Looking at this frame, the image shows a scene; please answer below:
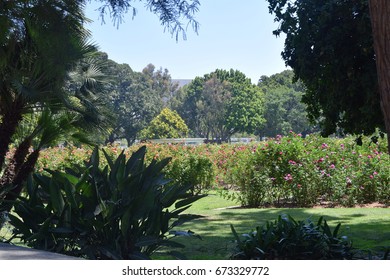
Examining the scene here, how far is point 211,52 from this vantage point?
33.3 ft

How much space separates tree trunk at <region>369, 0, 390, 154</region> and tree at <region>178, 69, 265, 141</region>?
162 ft

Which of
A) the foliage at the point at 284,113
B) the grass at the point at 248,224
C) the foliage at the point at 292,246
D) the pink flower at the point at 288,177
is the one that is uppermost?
the foliage at the point at 284,113

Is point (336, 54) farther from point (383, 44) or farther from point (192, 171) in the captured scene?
point (192, 171)

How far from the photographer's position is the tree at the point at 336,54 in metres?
7.44

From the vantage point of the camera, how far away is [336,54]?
7727 millimetres

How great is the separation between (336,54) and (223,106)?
49.6 meters

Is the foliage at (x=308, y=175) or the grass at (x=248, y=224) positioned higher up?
the foliage at (x=308, y=175)

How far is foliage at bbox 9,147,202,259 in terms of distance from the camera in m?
4.81

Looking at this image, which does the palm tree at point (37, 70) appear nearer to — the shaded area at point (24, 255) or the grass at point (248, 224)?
the grass at point (248, 224)

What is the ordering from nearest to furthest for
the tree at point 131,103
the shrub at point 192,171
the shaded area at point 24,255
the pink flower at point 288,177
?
1. the shaded area at point 24,255
2. the pink flower at point 288,177
3. the shrub at point 192,171
4. the tree at point 131,103

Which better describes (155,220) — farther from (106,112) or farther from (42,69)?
(106,112)

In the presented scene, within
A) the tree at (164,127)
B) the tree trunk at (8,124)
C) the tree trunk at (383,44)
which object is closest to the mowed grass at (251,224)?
the tree trunk at (383,44)

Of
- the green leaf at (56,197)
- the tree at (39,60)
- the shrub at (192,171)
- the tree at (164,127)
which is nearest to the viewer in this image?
the green leaf at (56,197)

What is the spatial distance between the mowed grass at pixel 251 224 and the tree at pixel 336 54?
1555 millimetres
